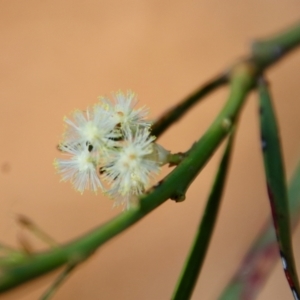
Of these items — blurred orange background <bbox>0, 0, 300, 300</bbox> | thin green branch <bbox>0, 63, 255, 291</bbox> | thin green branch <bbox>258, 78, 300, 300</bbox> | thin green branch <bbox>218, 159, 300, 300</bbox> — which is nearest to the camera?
thin green branch <bbox>0, 63, 255, 291</bbox>

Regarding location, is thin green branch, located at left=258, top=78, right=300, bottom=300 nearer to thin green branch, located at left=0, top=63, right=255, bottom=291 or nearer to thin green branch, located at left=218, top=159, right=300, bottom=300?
thin green branch, located at left=0, top=63, right=255, bottom=291

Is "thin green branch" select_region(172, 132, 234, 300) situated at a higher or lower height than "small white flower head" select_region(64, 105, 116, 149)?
lower

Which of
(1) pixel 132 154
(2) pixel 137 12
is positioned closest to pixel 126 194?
(1) pixel 132 154

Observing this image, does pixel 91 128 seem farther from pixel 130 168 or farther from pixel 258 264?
pixel 258 264

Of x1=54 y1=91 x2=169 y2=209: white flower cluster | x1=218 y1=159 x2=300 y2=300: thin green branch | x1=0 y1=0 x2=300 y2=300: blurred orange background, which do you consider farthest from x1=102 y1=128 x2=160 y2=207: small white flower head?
x1=0 y1=0 x2=300 y2=300: blurred orange background

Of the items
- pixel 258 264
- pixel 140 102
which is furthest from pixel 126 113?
pixel 140 102

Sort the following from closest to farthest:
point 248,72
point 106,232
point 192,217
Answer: point 106,232 → point 248,72 → point 192,217

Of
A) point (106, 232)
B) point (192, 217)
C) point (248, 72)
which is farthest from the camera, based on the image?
point (192, 217)

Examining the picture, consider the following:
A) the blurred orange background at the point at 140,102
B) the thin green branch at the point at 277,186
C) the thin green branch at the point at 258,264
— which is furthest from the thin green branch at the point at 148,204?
the blurred orange background at the point at 140,102

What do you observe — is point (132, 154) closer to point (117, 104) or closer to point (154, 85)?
point (117, 104)
